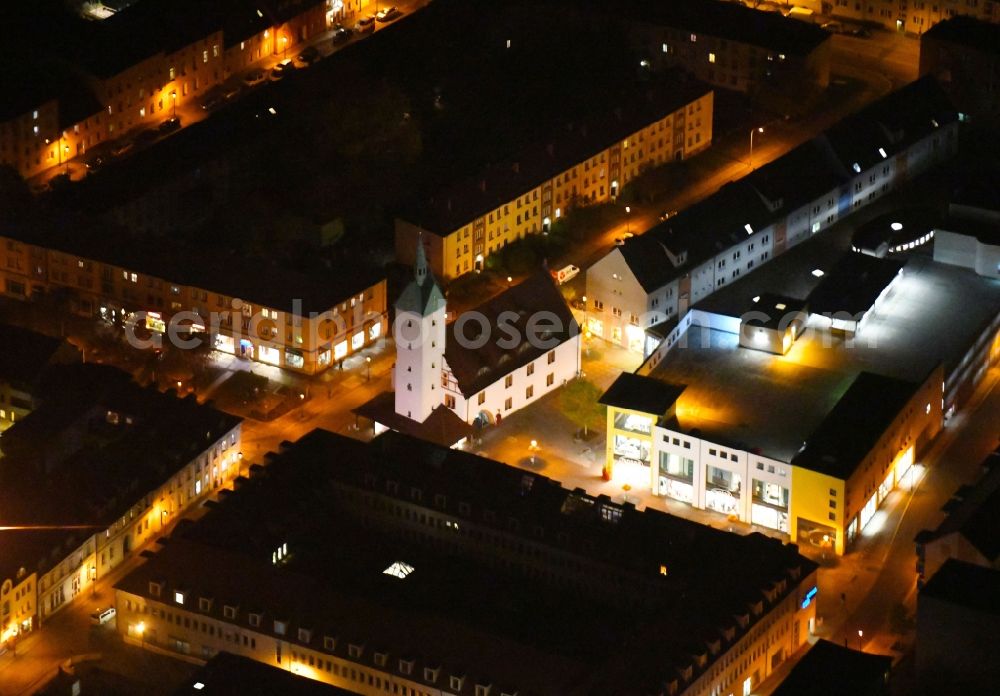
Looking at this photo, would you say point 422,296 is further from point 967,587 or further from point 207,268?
point 967,587

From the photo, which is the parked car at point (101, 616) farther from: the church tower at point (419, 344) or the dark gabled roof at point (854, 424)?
the dark gabled roof at point (854, 424)

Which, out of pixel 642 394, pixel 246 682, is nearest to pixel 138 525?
pixel 246 682

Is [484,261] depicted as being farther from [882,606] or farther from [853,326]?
[882,606]

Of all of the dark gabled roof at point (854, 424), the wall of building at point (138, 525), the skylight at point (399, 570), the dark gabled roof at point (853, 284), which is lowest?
the wall of building at point (138, 525)

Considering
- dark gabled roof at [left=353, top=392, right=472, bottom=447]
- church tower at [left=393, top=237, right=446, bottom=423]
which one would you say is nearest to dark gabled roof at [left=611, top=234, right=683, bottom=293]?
church tower at [left=393, top=237, right=446, bottom=423]

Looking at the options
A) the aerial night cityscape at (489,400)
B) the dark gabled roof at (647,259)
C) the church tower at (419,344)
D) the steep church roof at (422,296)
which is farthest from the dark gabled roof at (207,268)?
the dark gabled roof at (647,259)

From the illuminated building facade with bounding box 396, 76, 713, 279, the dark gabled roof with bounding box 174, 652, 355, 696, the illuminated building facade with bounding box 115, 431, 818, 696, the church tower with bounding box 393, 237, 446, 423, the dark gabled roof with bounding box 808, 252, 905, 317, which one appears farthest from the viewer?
the illuminated building facade with bounding box 396, 76, 713, 279

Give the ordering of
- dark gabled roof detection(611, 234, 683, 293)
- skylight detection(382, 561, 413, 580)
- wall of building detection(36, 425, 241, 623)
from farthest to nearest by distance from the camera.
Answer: dark gabled roof detection(611, 234, 683, 293), wall of building detection(36, 425, 241, 623), skylight detection(382, 561, 413, 580)

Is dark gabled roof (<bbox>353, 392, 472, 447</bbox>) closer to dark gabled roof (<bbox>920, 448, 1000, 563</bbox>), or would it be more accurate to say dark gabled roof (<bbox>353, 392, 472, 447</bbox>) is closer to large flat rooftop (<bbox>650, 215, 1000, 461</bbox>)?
large flat rooftop (<bbox>650, 215, 1000, 461</bbox>)
